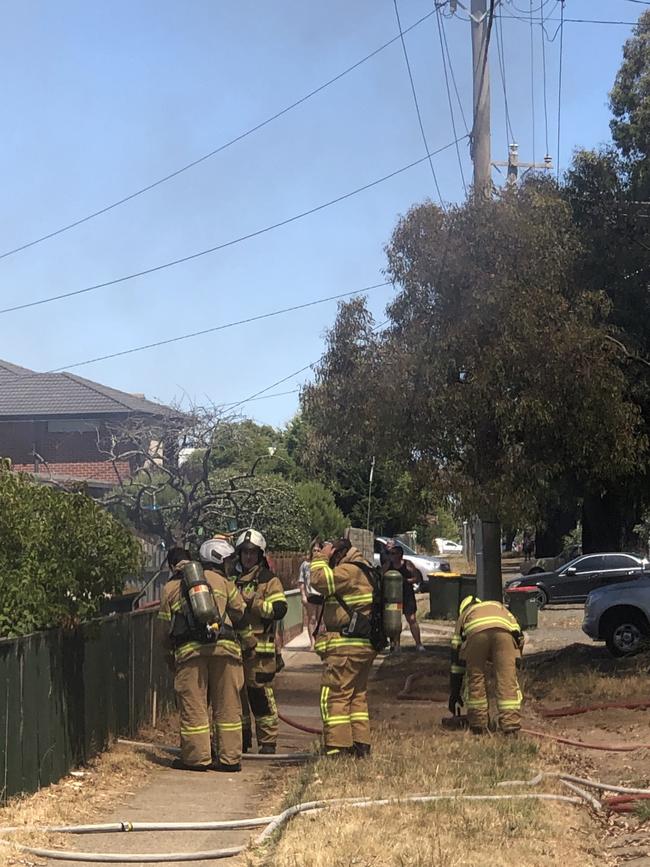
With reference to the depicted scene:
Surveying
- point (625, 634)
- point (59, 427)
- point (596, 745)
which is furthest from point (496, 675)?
point (59, 427)

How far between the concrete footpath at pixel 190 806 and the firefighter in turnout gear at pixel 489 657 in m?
1.67

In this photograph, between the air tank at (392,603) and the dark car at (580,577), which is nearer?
the air tank at (392,603)

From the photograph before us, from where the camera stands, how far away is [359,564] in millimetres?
8742

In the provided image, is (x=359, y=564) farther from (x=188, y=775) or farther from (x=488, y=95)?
(x=488, y=95)

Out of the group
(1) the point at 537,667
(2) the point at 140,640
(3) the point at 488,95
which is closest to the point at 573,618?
(1) the point at 537,667

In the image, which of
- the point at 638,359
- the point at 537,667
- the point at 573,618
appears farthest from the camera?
the point at 573,618

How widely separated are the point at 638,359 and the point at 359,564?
20.1 ft

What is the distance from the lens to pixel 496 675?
9.45 meters

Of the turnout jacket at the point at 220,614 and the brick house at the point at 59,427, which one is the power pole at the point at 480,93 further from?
the brick house at the point at 59,427

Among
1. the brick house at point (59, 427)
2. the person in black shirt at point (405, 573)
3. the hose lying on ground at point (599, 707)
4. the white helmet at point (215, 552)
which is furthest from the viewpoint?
the brick house at point (59, 427)

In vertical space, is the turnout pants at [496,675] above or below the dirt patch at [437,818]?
above

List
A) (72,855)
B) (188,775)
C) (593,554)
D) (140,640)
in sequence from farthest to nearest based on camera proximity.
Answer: (593,554), (140,640), (188,775), (72,855)

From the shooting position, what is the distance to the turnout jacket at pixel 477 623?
31.1ft

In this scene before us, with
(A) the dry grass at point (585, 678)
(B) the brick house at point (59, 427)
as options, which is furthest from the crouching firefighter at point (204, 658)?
(B) the brick house at point (59, 427)
